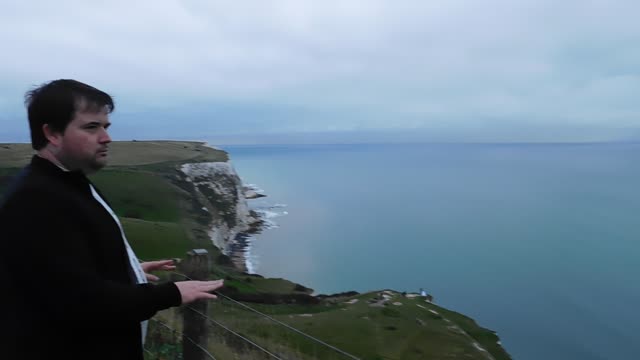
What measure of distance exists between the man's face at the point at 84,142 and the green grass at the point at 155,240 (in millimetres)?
48546

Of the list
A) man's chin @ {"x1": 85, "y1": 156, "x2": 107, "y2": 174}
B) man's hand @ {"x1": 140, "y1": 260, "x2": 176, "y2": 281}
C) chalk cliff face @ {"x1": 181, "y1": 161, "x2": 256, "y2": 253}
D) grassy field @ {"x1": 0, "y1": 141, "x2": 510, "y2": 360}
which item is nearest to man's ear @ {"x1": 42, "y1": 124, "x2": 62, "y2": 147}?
man's chin @ {"x1": 85, "y1": 156, "x2": 107, "y2": 174}

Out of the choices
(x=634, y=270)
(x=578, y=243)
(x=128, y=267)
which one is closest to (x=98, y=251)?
(x=128, y=267)

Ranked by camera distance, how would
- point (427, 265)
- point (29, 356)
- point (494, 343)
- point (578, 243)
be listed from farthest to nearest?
point (578, 243) → point (427, 265) → point (494, 343) → point (29, 356)

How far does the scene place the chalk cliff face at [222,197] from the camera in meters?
84.0

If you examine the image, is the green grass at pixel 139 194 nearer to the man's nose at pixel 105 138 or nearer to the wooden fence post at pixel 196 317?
the wooden fence post at pixel 196 317

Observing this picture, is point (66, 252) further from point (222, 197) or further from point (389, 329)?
point (222, 197)

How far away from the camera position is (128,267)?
2.44m

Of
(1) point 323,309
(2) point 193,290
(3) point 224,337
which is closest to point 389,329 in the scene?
(1) point 323,309

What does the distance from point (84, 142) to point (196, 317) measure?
2.01 m

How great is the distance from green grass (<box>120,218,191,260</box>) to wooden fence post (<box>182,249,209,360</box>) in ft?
154

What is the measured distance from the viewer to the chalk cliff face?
276 ft

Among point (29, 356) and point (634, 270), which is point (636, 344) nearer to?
point (634, 270)

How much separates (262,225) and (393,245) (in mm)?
29470

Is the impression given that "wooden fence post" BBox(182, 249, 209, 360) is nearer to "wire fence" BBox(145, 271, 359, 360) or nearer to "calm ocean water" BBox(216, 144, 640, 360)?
"wire fence" BBox(145, 271, 359, 360)
